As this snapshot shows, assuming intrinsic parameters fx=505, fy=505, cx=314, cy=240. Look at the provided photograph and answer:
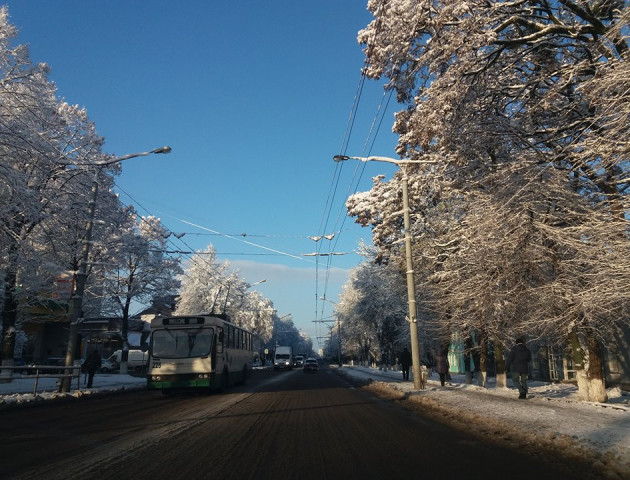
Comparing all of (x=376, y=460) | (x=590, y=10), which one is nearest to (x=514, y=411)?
(x=376, y=460)

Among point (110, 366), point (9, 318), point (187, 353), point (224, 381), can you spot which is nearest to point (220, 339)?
point (187, 353)

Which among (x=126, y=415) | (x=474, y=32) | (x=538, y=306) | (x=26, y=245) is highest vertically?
(x=474, y=32)

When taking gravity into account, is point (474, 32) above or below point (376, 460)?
above

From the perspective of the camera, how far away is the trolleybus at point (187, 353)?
2047 centimetres

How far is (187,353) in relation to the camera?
20.9m

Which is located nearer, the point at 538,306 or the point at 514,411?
the point at 514,411

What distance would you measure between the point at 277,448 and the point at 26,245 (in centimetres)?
1697

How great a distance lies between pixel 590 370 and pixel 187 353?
14.7m

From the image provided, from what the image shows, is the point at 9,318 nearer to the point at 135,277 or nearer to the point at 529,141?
the point at 135,277

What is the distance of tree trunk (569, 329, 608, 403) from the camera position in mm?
14431

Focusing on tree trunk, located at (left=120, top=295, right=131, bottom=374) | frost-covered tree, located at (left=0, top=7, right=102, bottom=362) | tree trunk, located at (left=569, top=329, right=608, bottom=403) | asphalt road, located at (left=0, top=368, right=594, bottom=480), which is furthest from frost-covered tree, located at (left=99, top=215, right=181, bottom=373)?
tree trunk, located at (left=569, top=329, right=608, bottom=403)

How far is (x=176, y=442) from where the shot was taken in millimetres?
8836

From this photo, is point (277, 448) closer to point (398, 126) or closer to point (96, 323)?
point (398, 126)

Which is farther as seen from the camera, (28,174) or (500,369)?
(500,369)
